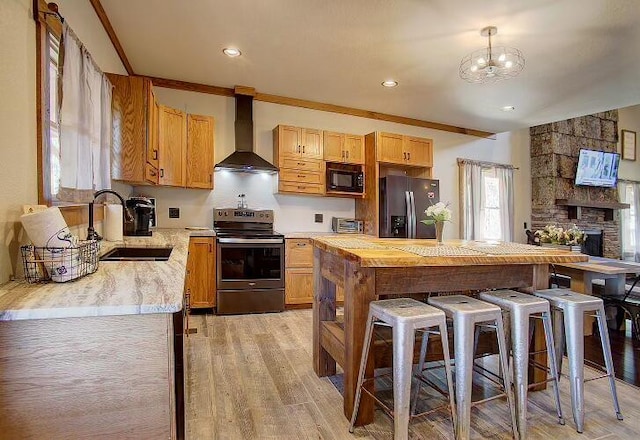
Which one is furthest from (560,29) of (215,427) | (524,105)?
(215,427)

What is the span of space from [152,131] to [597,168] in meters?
7.86

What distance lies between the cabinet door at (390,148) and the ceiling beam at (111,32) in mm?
3002

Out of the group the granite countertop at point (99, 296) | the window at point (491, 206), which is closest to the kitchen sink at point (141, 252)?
the granite countertop at point (99, 296)

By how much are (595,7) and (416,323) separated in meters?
2.64

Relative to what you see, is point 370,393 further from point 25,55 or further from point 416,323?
point 25,55

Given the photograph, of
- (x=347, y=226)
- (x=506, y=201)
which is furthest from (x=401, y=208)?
(x=506, y=201)

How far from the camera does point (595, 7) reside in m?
2.47

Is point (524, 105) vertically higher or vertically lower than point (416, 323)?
higher

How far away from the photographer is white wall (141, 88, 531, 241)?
4.18 m

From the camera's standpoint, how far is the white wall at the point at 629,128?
739cm

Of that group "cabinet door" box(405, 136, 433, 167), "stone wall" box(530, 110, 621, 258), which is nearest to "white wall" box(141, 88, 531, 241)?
"cabinet door" box(405, 136, 433, 167)

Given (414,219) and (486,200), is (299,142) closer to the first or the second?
(414,219)

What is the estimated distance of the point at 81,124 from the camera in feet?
6.78

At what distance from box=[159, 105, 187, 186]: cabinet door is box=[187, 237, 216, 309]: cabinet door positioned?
0.72 m
